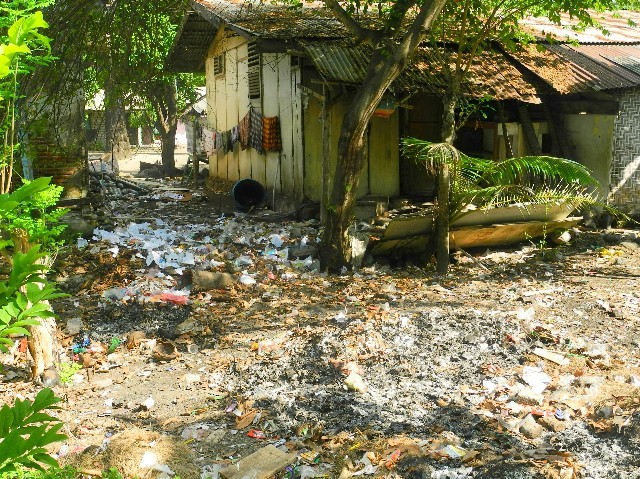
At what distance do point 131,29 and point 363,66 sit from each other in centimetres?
330

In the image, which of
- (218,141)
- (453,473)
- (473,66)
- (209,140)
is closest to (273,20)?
(473,66)

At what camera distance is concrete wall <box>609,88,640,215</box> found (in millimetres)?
10789

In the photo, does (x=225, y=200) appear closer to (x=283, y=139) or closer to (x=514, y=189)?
(x=283, y=139)

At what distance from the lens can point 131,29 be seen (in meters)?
9.37

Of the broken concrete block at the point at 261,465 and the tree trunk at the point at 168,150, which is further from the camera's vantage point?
the tree trunk at the point at 168,150

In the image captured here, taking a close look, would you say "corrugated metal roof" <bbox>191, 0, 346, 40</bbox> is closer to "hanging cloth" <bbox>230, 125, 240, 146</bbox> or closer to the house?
the house

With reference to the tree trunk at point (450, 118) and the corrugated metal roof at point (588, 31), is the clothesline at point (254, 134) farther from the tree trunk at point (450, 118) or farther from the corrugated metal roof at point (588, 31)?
the corrugated metal roof at point (588, 31)

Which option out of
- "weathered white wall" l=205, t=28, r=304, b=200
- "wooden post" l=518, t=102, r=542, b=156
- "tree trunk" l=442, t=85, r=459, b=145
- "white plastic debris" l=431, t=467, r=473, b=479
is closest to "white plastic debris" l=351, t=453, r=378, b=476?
"white plastic debris" l=431, t=467, r=473, b=479

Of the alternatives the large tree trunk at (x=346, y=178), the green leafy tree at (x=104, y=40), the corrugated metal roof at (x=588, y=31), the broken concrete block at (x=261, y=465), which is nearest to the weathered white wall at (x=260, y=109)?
the green leafy tree at (x=104, y=40)

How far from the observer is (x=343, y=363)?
17.4ft

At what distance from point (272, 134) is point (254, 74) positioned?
4.32ft

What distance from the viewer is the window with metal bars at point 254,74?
456 inches

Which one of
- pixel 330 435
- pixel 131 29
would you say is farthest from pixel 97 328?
pixel 131 29

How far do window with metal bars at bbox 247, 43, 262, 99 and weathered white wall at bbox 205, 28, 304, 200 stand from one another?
12cm
